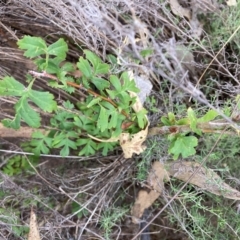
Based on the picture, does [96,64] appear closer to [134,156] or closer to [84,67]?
[84,67]

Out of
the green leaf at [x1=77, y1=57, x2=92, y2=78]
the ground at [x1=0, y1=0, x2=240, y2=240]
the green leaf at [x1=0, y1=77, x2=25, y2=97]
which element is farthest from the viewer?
the ground at [x1=0, y1=0, x2=240, y2=240]

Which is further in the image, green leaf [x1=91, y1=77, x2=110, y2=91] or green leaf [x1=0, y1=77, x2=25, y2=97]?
green leaf [x1=91, y1=77, x2=110, y2=91]

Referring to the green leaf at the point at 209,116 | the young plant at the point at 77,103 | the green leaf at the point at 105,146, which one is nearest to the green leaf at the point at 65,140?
the young plant at the point at 77,103

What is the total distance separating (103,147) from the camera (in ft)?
5.23

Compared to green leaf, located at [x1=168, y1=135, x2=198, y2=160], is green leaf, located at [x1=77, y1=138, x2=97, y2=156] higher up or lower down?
lower down

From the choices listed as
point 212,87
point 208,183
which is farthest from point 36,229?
point 212,87

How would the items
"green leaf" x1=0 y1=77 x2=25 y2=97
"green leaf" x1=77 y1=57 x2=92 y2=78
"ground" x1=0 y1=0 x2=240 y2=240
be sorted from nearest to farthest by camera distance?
"green leaf" x1=0 y1=77 x2=25 y2=97 < "green leaf" x1=77 y1=57 x2=92 y2=78 < "ground" x1=0 y1=0 x2=240 y2=240

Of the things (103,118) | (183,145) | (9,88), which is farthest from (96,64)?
(183,145)

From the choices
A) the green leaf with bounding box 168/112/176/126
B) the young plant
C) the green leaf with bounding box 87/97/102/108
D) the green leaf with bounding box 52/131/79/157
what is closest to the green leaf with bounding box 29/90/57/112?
the young plant

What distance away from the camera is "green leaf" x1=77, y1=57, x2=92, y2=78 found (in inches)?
52.8

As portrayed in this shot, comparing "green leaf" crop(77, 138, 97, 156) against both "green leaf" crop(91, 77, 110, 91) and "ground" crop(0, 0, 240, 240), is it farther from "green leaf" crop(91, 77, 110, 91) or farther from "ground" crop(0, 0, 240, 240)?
"green leaf" crop(91, 77, 110, 91)

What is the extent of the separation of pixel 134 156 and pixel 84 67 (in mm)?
480

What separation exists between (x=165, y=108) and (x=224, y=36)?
405 mm

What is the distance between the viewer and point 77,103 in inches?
64.2
